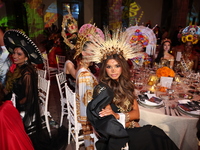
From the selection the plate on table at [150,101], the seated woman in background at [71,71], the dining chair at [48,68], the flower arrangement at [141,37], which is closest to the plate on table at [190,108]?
the plate on table at [150,101]

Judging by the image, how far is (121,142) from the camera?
130cm

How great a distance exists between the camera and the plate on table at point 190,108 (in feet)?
6.27

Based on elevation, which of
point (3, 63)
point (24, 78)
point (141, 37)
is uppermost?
point (141, 37)

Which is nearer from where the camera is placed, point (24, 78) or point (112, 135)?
point (112, 135)

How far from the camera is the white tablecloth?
6.28 feet

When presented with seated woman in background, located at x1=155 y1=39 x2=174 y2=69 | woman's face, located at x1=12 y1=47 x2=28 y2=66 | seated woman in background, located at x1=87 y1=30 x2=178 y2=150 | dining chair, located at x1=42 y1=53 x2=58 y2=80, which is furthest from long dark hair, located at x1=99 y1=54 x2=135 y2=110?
dining chair, located at x1=42 y1=53 x2=58 y2=80

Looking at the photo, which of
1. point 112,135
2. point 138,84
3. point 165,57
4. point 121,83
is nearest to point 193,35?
point 165,57

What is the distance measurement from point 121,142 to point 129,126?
641 mm

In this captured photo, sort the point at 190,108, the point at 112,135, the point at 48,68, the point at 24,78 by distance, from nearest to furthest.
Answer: the point at 112,135, the point at 190,108, the point at 24,78, the point at 48,68

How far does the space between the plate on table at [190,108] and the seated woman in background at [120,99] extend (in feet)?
1.42

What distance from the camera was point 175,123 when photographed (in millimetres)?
1942

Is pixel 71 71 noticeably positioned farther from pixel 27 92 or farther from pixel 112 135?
pixel 112 135

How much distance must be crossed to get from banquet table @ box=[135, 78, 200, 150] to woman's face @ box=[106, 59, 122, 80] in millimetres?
601

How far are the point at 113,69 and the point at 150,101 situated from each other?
0.73 meters
